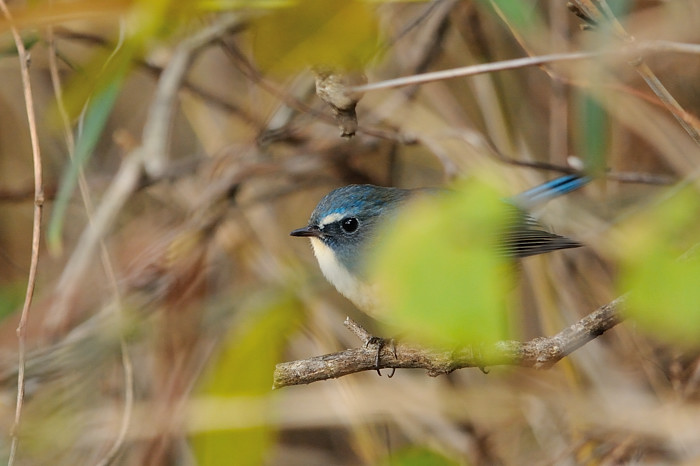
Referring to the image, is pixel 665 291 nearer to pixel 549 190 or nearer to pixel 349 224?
pixel 349 224

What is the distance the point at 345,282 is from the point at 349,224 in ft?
0.86

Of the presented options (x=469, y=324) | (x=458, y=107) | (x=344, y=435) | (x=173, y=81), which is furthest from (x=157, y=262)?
(x=469, y=324)

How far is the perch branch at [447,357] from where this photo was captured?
1.51 m

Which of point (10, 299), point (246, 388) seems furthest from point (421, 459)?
point (10, 299)

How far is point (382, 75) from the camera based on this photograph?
3.60m

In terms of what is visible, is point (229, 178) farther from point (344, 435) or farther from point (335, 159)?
point (344, 435)

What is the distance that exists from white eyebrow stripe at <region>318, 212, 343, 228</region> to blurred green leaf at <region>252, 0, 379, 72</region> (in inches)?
51.2

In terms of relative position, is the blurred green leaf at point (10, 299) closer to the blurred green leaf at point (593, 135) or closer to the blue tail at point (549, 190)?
the blue tail at point (549, 190)

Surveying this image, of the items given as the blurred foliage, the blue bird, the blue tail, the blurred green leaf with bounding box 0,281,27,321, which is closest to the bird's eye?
the blue bird

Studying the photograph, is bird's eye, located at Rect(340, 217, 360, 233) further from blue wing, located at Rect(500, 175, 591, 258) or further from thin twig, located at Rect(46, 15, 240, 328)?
thin twig, located at Rect(46, 15, 240, 328)

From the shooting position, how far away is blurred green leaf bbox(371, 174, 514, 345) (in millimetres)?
729

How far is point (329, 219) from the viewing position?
2668 mm

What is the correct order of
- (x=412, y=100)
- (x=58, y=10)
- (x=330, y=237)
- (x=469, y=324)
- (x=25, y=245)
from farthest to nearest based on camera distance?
(x=25, y=245)
(x=412, y=100)
(x=330, y=237)
(x=58, y=10)
(x=469, y=324)

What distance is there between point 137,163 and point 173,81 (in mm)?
375
